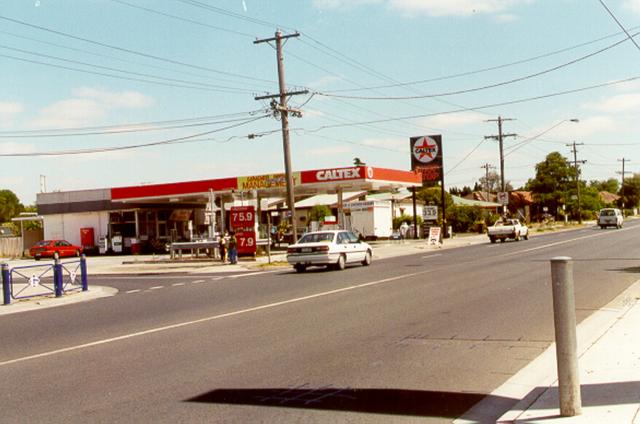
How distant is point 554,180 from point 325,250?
261ft

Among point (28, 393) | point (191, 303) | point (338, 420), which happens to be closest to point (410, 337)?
point (338, 420)

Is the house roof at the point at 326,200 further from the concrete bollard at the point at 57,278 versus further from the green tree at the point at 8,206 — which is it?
the green tree at the point at 8,206

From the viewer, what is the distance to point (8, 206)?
128375 mm

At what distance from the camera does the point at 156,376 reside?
7.97 meters

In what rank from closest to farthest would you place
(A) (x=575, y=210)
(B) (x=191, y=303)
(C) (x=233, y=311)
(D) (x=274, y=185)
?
1. (C) (x=233, y=311)
2. (B) (x=191, y=303)
3. (D) (x=274, y=185)
4. (A) (x=575, y=210)

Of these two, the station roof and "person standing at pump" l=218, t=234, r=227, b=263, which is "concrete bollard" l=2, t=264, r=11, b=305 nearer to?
"person standing at pump" l=218, t=234, r=227, b=263

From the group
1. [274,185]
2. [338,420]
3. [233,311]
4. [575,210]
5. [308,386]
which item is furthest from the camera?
[575,210]

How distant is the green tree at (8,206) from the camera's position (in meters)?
127

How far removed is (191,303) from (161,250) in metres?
35.7

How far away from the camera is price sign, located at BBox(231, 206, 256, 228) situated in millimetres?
34375

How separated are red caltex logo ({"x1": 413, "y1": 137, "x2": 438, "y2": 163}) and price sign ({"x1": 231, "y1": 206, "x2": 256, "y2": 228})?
76.8 ft

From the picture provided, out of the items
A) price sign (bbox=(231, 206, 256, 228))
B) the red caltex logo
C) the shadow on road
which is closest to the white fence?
price sign (bbox=(231, 206, 256, 228))

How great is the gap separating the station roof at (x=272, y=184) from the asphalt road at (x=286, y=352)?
24.7 metres

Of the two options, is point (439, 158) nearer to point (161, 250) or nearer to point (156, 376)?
point (161, 250)
